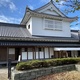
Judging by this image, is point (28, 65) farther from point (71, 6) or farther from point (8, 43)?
point (8, 43)

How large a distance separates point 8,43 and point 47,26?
693cm

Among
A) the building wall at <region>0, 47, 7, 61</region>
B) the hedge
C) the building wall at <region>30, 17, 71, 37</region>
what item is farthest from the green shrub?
the building wall at <region>30, 17, 71, 37</region>

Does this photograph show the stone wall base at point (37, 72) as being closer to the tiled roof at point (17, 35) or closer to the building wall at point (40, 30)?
the tiled roof at point (17, 35)

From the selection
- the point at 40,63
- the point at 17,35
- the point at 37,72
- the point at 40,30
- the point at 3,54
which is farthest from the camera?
the point at 40,30

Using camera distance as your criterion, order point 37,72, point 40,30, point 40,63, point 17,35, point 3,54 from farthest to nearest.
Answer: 1. point 40,30
2. point 17,35
3. point 3,54
4. point 40,63
5. point 37,72

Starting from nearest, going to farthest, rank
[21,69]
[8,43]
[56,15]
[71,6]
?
[71,6], [21,69], [8,43], [56,15]

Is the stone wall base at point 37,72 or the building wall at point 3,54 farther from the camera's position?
the building wall at point 3,54

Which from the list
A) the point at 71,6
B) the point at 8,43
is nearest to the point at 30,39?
the point at 8,43

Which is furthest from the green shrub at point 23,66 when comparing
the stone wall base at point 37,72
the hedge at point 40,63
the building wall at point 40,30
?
the building wall at point 40,30

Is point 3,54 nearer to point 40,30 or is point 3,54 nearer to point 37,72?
point 40,30

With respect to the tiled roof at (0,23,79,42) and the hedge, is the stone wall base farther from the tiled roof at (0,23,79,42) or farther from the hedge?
the tiled roof at (0,23,79,42)

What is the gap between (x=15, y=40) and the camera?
580 inches

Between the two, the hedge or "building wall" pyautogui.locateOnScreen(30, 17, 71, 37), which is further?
"building wall" pyautogui.locateOnScreen(30, 17, 71, 37)

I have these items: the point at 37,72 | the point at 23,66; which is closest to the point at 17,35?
the point at 23,66
